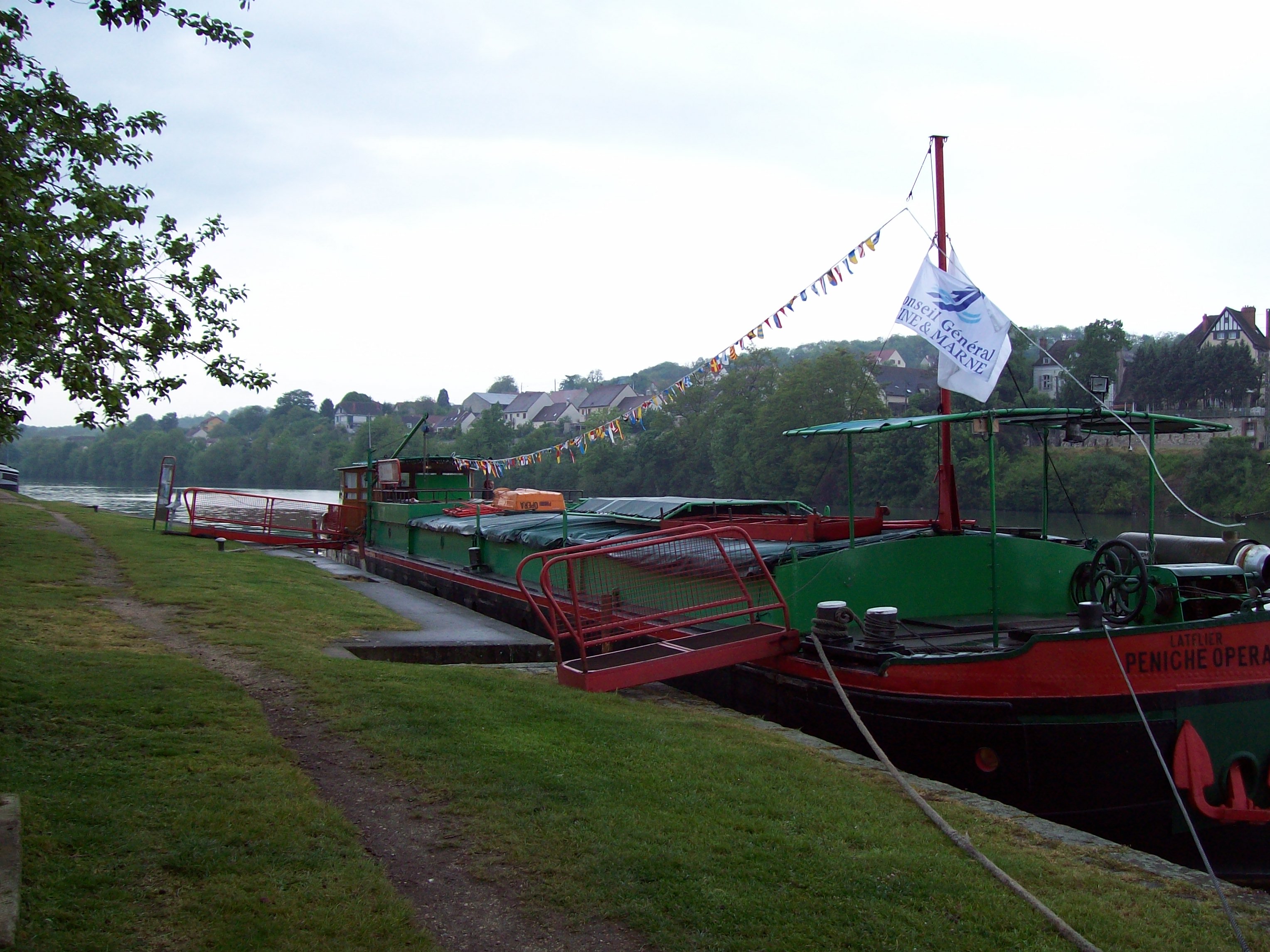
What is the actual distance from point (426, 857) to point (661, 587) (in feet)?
21.4

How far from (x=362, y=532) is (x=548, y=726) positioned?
70.5 ft

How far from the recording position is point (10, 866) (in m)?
3.67

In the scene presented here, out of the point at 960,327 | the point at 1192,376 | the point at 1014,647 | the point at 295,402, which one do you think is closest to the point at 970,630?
the point at 1014,647

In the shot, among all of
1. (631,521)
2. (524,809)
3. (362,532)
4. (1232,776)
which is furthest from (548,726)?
(362,532)

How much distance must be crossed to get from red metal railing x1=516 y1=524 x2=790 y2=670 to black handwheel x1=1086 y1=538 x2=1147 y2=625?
2750mm

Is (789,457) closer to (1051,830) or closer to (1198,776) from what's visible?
(1198,776)

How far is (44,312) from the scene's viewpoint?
Answer: 6.29 meters

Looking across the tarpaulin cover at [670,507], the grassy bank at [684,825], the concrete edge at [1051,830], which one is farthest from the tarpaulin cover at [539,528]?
the grassy bank at [684,825]

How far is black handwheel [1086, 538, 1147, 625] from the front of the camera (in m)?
7.66

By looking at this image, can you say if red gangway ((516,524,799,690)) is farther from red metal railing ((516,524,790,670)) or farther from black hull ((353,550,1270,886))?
black hull ((353,550,1270,886))

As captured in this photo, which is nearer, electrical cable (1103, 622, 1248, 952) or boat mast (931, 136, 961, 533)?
electrical cable (1103, 622, 1248, 952)

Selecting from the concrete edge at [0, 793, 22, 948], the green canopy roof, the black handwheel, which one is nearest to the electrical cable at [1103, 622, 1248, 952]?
the black handwheel

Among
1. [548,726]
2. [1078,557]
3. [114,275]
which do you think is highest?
[114,275]

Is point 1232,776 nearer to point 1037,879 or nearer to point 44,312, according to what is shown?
point 1037,879
